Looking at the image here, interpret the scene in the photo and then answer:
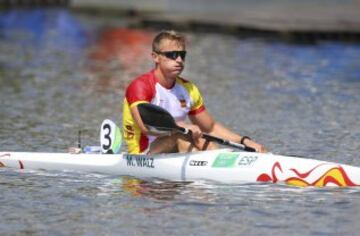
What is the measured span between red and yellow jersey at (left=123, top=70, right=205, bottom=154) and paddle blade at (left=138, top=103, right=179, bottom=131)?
211 mm

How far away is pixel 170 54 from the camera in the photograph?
13422 millimetres

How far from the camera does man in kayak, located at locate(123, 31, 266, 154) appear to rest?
1342 cm

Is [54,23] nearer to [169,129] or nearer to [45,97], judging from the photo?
[45,97]

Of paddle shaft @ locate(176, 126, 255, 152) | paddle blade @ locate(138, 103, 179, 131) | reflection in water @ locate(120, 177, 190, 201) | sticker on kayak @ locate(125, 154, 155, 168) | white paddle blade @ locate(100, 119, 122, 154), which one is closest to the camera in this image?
reflection in water @ locate(120, 177, 190, 201)

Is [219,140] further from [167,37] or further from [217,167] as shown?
[167,37]

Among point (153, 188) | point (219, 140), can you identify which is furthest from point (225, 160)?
point (153, 188)

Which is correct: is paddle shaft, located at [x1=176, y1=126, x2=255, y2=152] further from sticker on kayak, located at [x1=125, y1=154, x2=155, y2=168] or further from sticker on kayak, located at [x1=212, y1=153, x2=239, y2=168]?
sticker on kayak, located at [x1=125, y1=154, x2=155, y2=168]

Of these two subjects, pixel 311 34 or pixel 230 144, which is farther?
pixel 311 34

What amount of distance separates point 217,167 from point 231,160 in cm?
18

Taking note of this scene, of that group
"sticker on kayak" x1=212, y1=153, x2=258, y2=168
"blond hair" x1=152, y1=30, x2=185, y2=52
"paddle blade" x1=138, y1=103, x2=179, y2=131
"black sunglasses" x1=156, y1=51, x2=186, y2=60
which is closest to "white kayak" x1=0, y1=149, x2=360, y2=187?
"sticker on kayak" x1=212, y1=153, x2=258, y2=168

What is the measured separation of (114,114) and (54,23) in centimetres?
2952

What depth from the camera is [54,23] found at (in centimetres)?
4991

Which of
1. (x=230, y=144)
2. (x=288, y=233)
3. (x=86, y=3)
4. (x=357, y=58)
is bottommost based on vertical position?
(x=288, y=233)

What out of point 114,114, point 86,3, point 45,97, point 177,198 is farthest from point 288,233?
point 86,3
